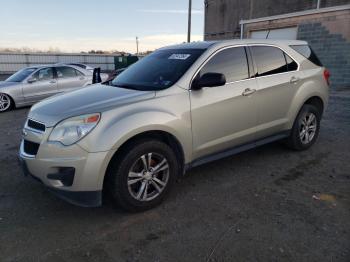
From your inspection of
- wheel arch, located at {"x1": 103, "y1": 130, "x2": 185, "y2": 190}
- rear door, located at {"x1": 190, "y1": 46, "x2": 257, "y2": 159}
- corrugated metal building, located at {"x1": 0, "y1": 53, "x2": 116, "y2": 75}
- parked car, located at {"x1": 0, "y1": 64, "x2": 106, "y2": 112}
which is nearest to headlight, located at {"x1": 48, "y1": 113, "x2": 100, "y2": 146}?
wheel arch, located at {"x1": 103, "y1": 130, "x2": 185, "y2": 190}

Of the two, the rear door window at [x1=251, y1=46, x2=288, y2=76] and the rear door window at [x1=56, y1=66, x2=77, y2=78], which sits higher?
the rear door window at [x1=251, y1=46, x2=288, y2=76]

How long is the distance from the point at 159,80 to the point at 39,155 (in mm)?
1599

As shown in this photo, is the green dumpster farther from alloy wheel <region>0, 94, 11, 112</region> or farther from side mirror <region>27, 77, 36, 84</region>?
alloy wheel <region>0, 94, 11, 112</region>

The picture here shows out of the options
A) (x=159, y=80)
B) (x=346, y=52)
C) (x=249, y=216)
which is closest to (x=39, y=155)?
(x=159, y=80)

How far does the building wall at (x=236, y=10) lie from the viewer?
17.7m

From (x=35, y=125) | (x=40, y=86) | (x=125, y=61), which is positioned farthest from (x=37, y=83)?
(x=125, y=61)

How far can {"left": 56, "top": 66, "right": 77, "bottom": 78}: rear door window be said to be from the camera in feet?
34.5

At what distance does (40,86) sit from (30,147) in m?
7.65

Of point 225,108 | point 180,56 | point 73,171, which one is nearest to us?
point 73,171

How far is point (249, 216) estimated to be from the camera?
10.3ft

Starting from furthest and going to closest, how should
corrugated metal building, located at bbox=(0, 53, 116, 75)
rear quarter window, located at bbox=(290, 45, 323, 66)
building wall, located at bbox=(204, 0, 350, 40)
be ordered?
1. corrugated metal building, located at bbox=(0, 53, 116, 75)
2. building wall, located at bbox=(204, 0, 350, 40)
3. rear quarter window, located at bbox=(290, 45, 323, 66)

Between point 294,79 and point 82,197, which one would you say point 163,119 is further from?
point 294,79

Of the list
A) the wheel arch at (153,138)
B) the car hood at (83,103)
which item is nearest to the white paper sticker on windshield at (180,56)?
the car hood at (83,103)

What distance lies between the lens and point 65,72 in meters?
10.6
